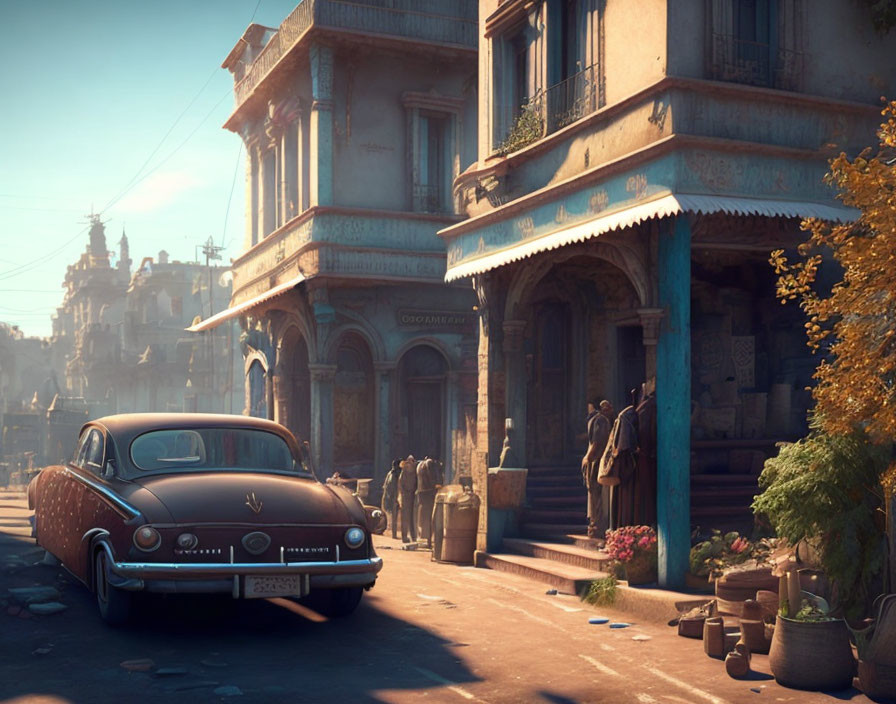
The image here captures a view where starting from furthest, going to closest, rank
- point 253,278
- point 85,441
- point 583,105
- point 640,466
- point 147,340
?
point 147,340 → point 253,278 → point 583,105 → point 640,466 → point 85,441

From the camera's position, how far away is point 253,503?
7.84 meters

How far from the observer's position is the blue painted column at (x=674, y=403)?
10109mm

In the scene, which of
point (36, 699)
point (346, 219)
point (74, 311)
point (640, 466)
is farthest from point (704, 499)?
point (74, 311)

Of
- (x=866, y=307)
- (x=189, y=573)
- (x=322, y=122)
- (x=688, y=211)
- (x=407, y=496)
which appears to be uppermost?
(x=322, y=122)

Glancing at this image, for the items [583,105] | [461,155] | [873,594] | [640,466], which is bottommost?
[873,594]

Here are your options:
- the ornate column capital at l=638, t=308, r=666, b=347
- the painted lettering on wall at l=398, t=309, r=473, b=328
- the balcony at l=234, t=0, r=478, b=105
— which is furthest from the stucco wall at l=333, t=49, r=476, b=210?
the ornate column capital at l=638, t=308, r=666, b=347

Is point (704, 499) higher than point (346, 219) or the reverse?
the reverse

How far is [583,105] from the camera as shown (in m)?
12.3

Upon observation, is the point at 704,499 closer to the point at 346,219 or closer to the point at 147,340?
the point at 346,219

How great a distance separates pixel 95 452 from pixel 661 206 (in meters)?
5.89

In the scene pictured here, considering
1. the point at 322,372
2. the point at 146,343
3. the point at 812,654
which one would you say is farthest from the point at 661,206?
the point at 146,343

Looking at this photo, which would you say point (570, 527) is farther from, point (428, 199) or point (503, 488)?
point (428, 199)

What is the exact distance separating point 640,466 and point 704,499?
94.9 inches

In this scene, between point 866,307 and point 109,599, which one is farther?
point 109,599
